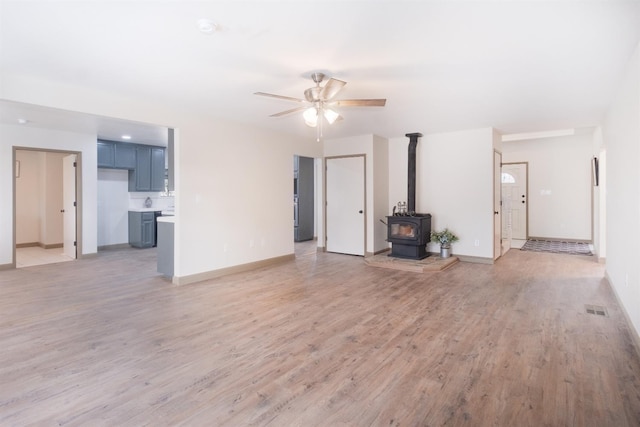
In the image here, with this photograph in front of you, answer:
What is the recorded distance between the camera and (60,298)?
13.4ft

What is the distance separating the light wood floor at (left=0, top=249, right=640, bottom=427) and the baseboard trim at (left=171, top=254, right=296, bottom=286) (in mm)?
194

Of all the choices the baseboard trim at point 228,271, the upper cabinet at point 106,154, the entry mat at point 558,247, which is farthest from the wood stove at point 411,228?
the upper cabinet at point 106,154

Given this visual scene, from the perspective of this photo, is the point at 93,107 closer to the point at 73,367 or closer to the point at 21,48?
the point at 21,48

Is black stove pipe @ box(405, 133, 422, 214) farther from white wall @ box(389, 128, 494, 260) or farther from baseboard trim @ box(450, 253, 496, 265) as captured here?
baseboard trim @ box(450, 253, 496, 265)

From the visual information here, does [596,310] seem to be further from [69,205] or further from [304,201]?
[69,205]

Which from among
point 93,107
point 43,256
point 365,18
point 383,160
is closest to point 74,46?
point 93,107

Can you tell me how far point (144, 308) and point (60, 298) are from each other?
49.3 inches

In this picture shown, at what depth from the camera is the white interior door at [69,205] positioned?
22.0 feet

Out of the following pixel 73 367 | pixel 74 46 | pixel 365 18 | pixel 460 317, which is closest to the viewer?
pixel 365 18

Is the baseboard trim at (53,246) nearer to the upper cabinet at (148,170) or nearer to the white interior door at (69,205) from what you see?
the white interior door at (69,205)

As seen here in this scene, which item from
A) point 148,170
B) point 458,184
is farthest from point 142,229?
point 458,184

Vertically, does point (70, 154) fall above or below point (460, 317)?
above

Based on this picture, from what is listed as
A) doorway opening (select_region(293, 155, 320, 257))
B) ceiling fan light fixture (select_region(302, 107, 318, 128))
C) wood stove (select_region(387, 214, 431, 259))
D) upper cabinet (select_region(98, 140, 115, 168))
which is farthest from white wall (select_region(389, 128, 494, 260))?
upper cabinet (select_region(98, 140, 115, 168))

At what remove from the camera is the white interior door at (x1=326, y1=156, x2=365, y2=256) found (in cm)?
682
